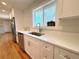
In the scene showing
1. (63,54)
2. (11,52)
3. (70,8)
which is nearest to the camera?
(63,54)

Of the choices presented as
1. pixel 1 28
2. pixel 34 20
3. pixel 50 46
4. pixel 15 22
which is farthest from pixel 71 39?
pixel 1 28

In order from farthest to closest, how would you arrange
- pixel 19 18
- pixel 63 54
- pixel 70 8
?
pixel 19 18, pixel 70 8, pixel 63 54

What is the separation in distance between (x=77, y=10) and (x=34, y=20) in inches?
112

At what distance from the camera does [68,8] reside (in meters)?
1.26

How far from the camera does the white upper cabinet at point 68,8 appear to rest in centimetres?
112

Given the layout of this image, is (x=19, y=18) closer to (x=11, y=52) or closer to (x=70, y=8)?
(x=11, y=52)

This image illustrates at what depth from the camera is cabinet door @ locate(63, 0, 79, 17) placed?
3.66 ft

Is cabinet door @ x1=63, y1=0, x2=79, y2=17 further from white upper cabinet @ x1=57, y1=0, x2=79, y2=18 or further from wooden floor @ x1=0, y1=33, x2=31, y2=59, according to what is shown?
wooden floor @ x1=0, y1=33, x2=31, y2=59

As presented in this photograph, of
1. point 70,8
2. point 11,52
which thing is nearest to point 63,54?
point 70,8

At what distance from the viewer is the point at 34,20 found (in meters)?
3.80

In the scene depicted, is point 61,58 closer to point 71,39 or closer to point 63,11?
point 71,39

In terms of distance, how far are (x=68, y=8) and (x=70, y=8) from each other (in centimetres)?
4

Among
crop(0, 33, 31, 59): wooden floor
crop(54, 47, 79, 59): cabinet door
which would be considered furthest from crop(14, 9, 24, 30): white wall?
crop(54, 47, 79, 59): cabinet door

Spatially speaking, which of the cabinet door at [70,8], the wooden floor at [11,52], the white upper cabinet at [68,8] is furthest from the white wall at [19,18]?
the cabinet door at [70,8]
